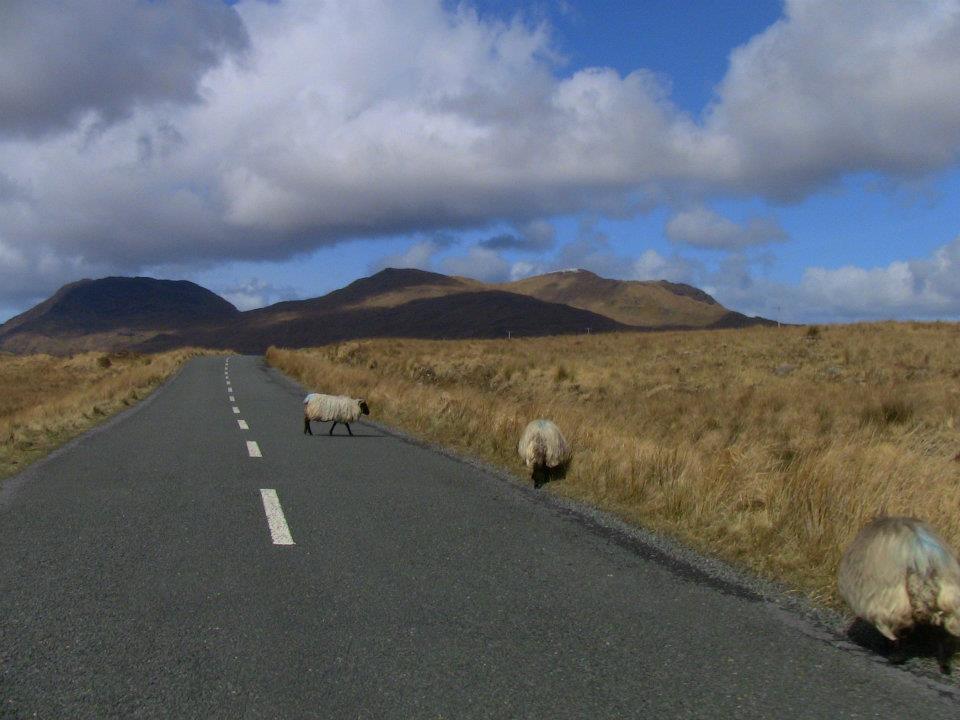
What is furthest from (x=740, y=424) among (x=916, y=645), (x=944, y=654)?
(x=944, y=654)

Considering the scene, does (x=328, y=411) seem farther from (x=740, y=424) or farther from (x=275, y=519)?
(x=740, y=424)

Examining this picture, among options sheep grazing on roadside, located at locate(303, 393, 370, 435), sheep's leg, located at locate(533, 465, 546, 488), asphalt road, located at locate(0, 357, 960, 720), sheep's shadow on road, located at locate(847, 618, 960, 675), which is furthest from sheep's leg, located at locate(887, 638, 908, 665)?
sheep grazing on roadside, located at locate(303, 393, 370, 435)

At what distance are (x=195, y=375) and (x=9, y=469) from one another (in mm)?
27412

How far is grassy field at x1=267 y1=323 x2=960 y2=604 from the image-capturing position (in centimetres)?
687

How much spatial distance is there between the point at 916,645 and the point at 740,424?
12336 mm

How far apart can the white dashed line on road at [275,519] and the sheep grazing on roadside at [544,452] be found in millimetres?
3214

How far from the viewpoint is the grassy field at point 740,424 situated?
6871mm

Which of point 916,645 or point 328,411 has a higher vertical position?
point 328,411

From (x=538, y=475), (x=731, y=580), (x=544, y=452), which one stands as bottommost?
(x=731, y=580)

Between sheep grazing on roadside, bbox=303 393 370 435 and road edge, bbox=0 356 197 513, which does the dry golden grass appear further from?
sheep grazing on roadside, bbox=303 393 370 435

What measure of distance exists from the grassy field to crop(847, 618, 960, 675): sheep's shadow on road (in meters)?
0.78

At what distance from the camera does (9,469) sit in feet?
35.3

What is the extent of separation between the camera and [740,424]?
16.5 meters

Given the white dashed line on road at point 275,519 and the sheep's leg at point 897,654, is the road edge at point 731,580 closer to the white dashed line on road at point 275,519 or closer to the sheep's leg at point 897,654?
the sheep's leg at point 897,654
